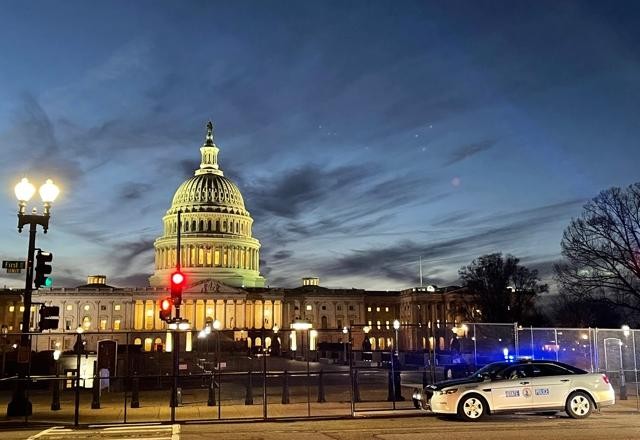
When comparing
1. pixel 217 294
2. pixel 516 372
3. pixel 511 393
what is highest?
pixel 217 294

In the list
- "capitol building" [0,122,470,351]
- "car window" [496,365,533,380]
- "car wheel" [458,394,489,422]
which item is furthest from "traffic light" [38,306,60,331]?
"capitol building" [0,122,470,351]

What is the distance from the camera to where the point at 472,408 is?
66.9 ft

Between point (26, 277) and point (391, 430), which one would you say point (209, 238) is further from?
point (391, 430)

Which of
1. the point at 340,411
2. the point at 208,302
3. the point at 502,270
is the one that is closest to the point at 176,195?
the point at 208,302

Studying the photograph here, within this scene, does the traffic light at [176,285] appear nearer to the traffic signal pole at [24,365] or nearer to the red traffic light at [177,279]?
the red traffic light at [177,279]

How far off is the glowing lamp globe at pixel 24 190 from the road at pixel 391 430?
7.76 metres

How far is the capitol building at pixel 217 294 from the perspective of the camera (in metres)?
152

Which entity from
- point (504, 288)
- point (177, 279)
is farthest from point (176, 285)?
point (504, 288)

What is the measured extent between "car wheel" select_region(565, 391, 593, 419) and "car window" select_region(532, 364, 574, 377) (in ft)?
2.30

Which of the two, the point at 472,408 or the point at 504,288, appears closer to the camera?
the point at 472,408

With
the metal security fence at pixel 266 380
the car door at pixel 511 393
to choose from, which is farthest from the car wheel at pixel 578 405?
the metal security fence at pixel 266 380

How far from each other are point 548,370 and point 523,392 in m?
1.22

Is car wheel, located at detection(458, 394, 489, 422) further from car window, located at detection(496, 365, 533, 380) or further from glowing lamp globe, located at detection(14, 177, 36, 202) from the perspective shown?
glowing lamp globe, located at detection(14, 177, 36, 202)

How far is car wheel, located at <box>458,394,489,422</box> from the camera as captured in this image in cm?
2027
